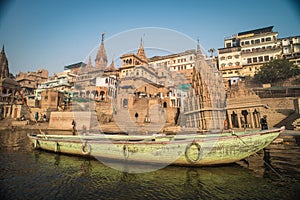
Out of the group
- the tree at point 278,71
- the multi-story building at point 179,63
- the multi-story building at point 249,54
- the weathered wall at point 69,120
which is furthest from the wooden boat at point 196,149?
the multi-story building at point 179,63

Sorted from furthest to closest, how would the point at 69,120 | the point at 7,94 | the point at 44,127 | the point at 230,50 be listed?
the point at 230,50, the point at 7,94, the point at 44,127, the point at 69,120

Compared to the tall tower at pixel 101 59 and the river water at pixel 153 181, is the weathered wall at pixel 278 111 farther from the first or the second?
the tall tower at pixel 101 59

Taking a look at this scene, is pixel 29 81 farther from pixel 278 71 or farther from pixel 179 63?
pixel 278 71

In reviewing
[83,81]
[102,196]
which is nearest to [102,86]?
[83,81]

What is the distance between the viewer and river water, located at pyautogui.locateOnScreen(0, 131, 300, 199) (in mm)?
6801

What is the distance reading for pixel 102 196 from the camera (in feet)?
22.1

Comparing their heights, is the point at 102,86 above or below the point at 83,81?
below

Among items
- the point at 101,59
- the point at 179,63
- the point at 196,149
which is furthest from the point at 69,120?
the point at 101,59

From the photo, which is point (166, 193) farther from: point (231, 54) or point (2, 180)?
point (231, 54)

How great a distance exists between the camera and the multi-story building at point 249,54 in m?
50.7

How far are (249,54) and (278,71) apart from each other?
46.4 ft

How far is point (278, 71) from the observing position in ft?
133

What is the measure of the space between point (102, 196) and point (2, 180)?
6.01 m

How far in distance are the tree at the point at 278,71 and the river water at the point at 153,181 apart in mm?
38529
